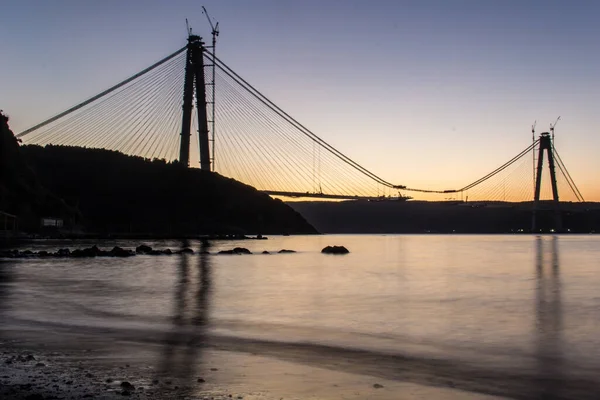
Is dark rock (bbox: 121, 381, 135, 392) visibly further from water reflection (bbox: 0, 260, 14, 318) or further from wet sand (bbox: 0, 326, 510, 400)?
water reflection (bbox: 0, 260, 14, 318)

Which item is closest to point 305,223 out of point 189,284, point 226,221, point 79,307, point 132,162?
point 226,221

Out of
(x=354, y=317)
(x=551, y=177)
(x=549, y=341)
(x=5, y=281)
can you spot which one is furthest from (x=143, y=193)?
(x=549, y=341)

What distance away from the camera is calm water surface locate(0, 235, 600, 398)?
10875 mm

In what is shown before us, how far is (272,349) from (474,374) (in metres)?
3.80

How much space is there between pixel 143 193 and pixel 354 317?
98584 mm

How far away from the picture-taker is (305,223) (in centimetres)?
14338

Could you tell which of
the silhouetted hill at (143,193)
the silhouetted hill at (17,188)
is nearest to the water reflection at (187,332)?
the silhouetted hill at (17,188)

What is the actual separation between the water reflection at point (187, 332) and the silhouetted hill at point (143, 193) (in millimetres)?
77051

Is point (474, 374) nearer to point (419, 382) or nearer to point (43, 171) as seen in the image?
point (419, 382)

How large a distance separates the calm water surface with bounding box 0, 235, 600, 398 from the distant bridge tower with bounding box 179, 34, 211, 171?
37.1 m

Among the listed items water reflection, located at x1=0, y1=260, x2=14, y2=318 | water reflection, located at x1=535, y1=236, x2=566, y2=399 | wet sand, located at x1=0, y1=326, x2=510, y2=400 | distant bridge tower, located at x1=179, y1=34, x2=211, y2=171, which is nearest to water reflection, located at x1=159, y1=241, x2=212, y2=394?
wet sand, located at x1=0, y1=326, x2=510, y2=400

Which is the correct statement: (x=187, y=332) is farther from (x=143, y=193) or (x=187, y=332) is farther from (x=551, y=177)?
(x=551, y=177)

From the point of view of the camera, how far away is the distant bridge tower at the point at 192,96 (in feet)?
233

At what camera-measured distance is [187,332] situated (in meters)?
14.2
